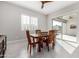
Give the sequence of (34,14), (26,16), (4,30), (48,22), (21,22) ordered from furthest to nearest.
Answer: (48,22), (34,14), (26,16), (21,22), (4,30)

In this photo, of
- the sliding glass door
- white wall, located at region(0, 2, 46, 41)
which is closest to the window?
white wall, located at region(0, 2, 46, 41)

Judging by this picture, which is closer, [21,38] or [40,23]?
[21,38]

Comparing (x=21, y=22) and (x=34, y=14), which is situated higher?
(x=34, y=14)

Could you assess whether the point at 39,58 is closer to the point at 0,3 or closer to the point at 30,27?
the point at 0,3

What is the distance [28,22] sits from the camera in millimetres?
7258

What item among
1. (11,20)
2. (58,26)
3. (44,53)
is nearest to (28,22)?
(11,20)

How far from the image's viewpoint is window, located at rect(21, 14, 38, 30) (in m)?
6.77

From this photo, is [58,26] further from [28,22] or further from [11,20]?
[11,20]

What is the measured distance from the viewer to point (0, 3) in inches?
191

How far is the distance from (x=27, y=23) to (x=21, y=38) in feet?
4.63

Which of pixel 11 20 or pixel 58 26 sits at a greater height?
pixel 11 20

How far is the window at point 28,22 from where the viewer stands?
677 cm

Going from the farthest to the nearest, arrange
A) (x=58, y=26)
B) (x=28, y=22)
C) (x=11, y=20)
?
(x=58, y=26), (x=28, y=22), (x=11, y=20)

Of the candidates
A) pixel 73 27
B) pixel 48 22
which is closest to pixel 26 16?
pixel 48 22
